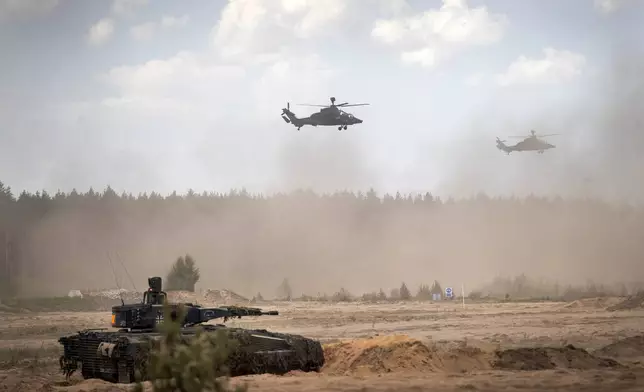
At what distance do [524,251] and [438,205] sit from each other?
1861 cm

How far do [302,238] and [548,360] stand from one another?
7893 cm

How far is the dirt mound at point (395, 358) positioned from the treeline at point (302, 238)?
6023 cm

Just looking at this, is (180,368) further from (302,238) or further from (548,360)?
(302,238)

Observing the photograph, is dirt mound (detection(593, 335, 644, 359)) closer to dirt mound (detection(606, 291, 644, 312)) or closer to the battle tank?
the battle tank

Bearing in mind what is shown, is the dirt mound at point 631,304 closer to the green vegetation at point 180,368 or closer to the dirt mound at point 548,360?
the dirt mound at point 548,360

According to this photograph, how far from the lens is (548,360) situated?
66.3ft

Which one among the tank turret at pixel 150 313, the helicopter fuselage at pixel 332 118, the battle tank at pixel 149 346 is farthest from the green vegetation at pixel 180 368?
the helicopter fuselage at pixel 332 118

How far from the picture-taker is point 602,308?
159 feet

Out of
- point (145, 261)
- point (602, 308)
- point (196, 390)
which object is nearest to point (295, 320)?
point (602, 308)

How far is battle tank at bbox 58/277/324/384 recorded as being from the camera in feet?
57.2

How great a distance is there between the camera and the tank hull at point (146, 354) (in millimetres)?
17391

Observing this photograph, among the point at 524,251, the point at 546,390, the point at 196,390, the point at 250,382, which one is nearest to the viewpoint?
the point at 196,390

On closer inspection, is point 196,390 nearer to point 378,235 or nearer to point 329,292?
point 329,292

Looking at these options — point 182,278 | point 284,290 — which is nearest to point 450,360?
point 182,278
